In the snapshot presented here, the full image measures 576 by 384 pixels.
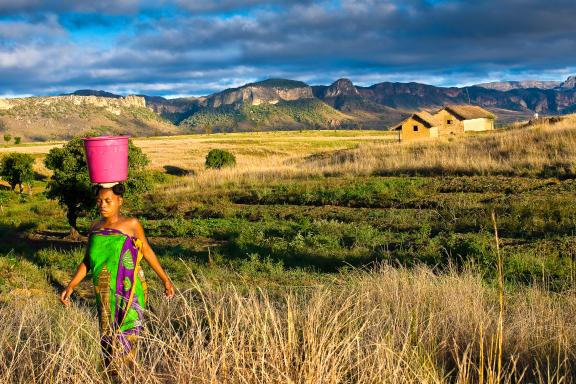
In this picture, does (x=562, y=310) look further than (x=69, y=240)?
No

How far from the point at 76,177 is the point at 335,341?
12.8 metres

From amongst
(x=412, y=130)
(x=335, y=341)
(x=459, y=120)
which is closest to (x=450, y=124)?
(x=459, y=120)

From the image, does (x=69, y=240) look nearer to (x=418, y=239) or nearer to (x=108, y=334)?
(x=418, y=239)

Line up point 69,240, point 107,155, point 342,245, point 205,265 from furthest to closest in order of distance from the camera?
point 69,240, point 342,245, point 205,265, point 107,155

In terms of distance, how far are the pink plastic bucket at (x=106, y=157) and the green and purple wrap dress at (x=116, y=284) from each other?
37cm

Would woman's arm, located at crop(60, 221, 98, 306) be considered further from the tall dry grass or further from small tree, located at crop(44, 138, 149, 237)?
small tree, located at crop(44, 138, 149, 237)

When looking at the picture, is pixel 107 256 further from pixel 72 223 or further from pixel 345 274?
pixel 72 223

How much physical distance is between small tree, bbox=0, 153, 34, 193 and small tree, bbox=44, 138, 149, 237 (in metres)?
21.6

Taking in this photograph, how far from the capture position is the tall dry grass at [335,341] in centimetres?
311

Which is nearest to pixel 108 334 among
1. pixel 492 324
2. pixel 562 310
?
pixel 492 324

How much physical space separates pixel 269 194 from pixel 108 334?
52.7 feet

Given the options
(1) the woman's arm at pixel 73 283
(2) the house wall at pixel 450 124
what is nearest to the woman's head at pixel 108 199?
(1) the woman's arm at pixel 73 283

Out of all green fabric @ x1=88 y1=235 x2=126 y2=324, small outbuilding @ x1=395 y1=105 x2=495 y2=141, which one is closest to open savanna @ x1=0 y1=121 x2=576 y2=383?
green fabric @ x1=88 y1=235 x2=126 y2=324

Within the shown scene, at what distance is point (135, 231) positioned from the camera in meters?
3.82
